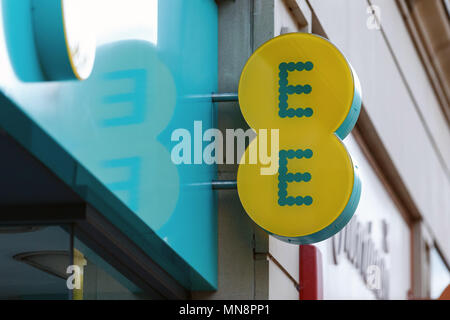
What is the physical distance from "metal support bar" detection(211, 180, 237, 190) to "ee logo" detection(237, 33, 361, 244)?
306 mm

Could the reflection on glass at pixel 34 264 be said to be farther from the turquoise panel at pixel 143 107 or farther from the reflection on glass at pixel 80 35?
the reflection on glass at pixel 80 35

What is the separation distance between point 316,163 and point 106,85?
1.85 meters

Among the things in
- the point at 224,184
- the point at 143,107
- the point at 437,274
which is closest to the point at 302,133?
the point at 224,184

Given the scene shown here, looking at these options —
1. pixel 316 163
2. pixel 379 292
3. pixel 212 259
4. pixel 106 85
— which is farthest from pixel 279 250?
pixel 379 292

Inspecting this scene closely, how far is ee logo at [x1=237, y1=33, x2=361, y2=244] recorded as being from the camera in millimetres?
5293

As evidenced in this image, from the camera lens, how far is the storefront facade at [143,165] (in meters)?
3.55

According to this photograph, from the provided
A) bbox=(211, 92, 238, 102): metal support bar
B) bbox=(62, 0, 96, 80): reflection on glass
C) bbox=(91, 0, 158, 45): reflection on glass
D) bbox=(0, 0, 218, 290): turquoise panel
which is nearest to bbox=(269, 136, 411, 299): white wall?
bbox=(0, 0, 218, 290): turquoise panel

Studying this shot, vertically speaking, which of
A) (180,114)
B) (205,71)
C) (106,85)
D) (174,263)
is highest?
(205,71)

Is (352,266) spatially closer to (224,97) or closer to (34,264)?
(224,97)

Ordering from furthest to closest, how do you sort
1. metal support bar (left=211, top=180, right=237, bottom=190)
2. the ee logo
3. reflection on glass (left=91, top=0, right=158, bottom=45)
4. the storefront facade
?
metal support bar (left=211, top=180, right=237, bottom=190)
the ee logo
reflection on glass (left=91, top=0, right=158, bottom=45)
the storefront facade

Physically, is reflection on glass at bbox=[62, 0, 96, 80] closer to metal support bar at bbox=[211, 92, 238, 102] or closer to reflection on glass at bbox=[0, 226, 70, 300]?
reflection on glass at bbox=[0, 226, 70, 300]

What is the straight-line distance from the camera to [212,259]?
573cm

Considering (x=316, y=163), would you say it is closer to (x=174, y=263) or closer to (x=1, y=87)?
(x=174, y=263)

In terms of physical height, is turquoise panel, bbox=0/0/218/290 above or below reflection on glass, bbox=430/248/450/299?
below
